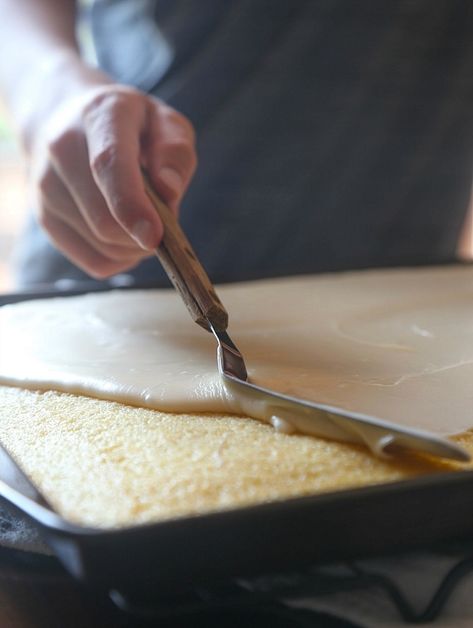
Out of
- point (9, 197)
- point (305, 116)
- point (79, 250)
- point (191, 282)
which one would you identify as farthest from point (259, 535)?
point (9, 197)

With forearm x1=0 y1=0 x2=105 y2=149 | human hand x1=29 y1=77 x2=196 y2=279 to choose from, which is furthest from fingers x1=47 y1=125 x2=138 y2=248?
forearm x1=0 y1=0 x2=105 y2=149

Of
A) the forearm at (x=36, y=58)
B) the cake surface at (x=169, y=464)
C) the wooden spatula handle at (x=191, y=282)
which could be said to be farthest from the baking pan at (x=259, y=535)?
the forearm at (x=36, y=58)

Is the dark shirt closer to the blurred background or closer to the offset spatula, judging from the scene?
the offset spatula

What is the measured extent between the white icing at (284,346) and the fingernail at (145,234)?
0.27ft

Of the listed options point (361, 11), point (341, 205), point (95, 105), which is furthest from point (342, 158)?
point (95, 105)

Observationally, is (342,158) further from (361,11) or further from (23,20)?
(23,20)

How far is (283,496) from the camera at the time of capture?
1.32ft

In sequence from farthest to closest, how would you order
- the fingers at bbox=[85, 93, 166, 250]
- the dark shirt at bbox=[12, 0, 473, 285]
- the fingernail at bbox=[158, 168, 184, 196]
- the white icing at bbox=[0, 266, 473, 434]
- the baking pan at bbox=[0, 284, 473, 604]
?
the dark shirt at bbox=[12, 0, 473, 285] → the fingernail at bbox=[158, 168, 184, 196] → the fingers at bbox=[85, 93, 166, 250] → the white icing at bbox=[0, 266, 473, 434] → the baking pan at bbox=[0, 284, 473, 604]

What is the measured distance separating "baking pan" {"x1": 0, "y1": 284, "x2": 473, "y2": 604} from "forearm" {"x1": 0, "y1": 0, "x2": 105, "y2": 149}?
0.63 metres

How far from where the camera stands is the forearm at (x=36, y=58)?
36.5 inches

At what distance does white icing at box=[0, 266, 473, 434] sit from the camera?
52cm

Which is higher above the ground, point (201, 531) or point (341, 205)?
point (201, 531)

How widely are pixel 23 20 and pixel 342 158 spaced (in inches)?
19.1

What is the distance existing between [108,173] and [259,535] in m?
0.38
